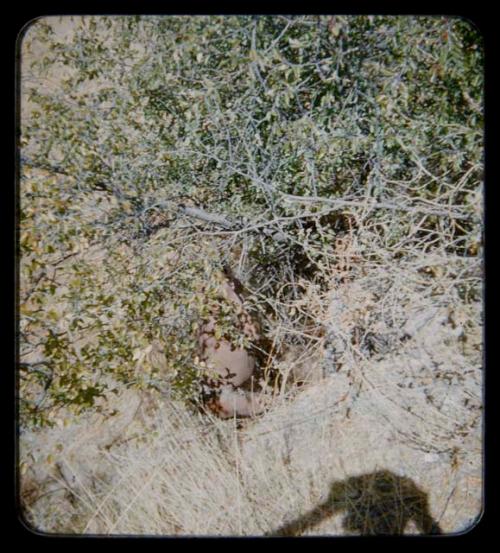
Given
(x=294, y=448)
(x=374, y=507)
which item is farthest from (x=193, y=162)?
(x=374, y=507)

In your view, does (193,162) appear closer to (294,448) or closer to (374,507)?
(294,448)

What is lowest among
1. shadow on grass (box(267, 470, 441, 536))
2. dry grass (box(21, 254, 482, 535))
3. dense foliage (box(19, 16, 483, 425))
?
shadow on grass (box(267, 470, 441, 536))

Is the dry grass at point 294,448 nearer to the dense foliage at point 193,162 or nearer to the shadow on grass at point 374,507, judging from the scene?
the shadow on grass at point 374,507

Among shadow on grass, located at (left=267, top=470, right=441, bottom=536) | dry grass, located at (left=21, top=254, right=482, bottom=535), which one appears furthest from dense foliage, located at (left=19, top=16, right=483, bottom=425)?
shadow on grass, located at (left=267, top=470, right=441, bottom=536)

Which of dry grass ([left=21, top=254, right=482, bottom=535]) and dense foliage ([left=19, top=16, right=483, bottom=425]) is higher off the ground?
dense foliage ([left=19, top=16, right=483, bottom=425])

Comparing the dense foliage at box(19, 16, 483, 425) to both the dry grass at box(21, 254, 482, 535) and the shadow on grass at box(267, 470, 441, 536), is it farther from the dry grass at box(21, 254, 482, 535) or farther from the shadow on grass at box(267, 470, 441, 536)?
the shadow on grass at box(267, 470, 441, 536)

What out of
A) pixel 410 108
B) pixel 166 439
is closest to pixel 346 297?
pixel 410 108

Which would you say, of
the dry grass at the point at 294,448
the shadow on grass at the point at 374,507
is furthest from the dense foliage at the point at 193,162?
the shadow on grass at the point at 374,507

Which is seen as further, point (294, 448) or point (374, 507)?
point (294, 448)
